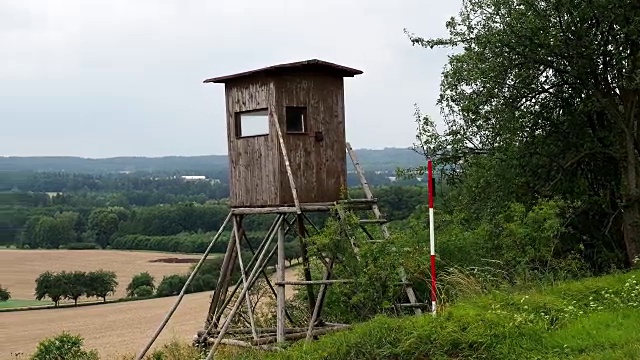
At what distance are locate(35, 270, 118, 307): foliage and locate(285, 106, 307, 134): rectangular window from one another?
198 feet

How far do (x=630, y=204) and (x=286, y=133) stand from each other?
693cm

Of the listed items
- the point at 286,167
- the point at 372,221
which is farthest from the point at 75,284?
the point at 372,221

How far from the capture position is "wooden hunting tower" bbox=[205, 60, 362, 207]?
1538 cm

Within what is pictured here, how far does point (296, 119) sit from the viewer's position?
15.8m

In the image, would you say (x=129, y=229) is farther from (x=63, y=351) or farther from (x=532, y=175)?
(x=532, y=175)

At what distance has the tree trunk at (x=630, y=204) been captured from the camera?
14.7 m

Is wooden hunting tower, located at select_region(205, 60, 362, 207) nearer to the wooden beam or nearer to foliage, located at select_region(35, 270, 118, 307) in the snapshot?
the wooden beam

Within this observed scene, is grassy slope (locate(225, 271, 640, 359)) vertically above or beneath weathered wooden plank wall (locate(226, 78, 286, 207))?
beneath

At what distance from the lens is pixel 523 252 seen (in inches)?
552

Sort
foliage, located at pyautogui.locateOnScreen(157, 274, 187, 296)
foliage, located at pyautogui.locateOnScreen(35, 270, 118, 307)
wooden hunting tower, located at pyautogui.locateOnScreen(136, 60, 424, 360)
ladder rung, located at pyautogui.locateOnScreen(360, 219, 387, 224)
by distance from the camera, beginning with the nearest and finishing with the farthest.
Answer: ladder rung, located at pyautogui.locateOnScreen(360, 219, 387, 224)
wooden hunting tower, located at pyautogui.locateOnScreen(136, 60, 424, 360)
foliage, located at pyautogui.locateOnScreen(35, 270, 118, 307)
foliage, located at pyautogui.locateOnScreen(157, 274, 187, 296)

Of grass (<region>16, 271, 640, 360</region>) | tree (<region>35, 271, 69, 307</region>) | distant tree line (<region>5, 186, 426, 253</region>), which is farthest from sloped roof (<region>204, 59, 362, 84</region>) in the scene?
distant tree line (<region>5, 186, 426, 253</region>)

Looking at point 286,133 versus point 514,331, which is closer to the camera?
point 514,331

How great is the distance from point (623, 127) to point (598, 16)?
2.25 m

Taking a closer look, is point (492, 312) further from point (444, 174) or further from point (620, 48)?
point (444, 174)
